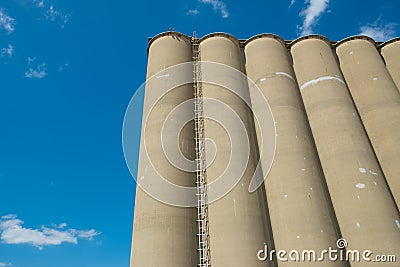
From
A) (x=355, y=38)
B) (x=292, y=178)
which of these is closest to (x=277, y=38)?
(x=355, y=38)

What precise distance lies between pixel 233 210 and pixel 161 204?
9.85ft

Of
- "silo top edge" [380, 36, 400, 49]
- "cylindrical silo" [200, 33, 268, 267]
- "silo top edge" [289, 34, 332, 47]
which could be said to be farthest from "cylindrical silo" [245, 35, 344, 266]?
"silo top edge" [380, 36, 400, 49]

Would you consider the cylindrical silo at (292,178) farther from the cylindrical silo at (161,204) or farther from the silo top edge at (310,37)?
the cylindrical silo at (161,204)

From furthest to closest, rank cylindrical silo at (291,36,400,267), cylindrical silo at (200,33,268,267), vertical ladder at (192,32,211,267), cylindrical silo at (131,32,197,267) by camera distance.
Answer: cylindrical silo at (291,36,400,267), vertical ladder at (192,32,211,267), cylindrical silo at (131,32,197,267), cylindrical silo at (200,33,268,267)

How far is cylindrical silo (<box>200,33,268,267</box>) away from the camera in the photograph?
40.4ft

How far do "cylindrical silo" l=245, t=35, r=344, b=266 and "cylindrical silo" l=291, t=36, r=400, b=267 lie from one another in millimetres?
621

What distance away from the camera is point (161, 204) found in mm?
13430

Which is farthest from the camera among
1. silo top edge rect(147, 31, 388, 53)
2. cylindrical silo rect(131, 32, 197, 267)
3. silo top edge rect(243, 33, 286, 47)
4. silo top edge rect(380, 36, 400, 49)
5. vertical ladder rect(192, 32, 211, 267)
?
silo top edge rect(380, 36, 400, 49)

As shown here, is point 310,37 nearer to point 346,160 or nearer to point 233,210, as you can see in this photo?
point 346,160

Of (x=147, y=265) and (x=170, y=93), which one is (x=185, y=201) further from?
(x=170, y=93)

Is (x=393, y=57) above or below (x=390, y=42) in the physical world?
below

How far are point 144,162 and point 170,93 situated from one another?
13.6 feet

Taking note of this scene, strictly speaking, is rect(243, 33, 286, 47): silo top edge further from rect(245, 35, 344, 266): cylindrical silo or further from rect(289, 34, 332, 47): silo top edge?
rect(245, 35, 344, 266): cylindrical silo

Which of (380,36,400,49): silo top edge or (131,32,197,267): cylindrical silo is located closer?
(131,32,197,267): cylindrical silo
